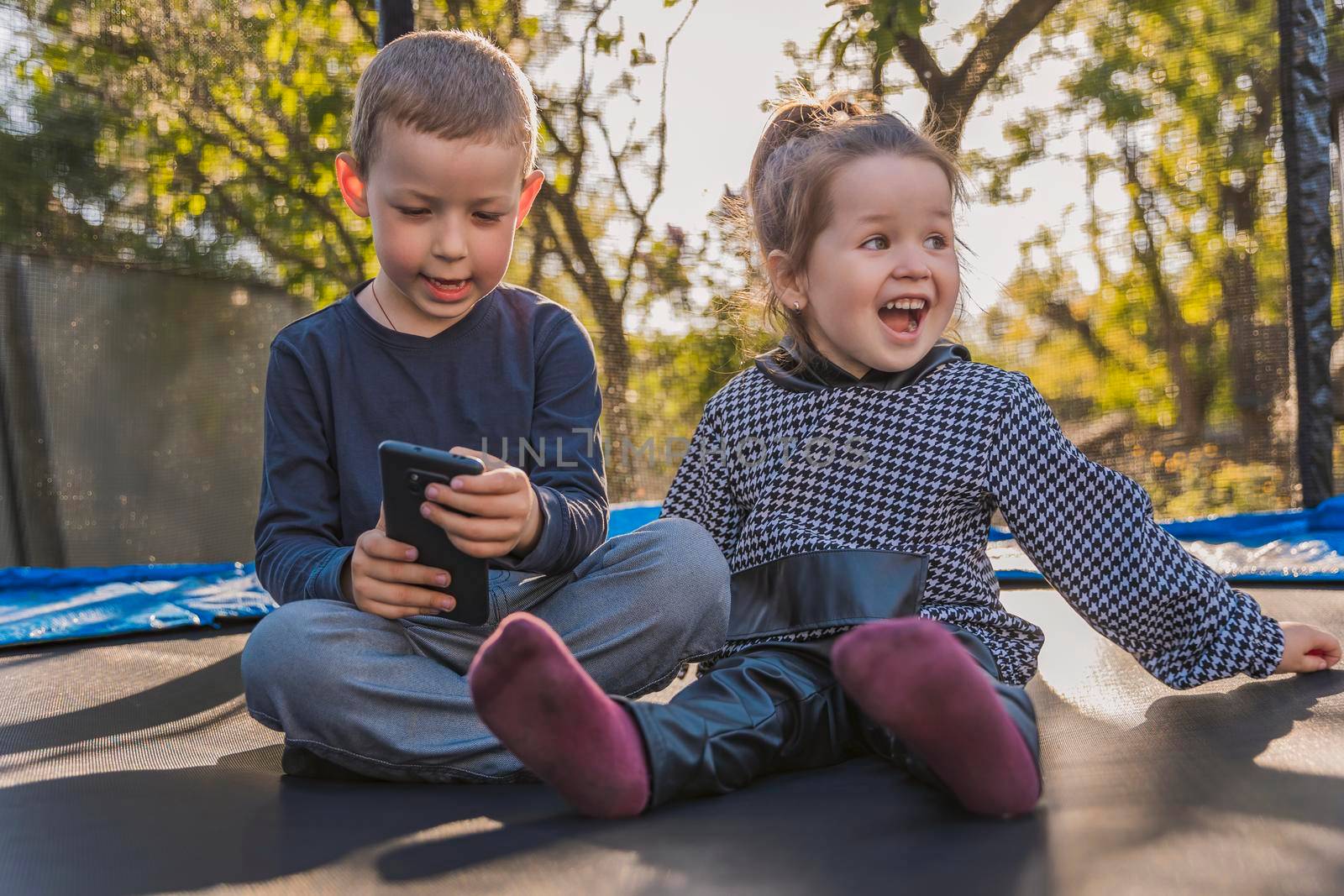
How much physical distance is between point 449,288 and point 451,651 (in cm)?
36

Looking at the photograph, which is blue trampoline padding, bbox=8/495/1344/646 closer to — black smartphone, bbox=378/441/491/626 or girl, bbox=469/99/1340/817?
girl, bbox=469/99/1340/817

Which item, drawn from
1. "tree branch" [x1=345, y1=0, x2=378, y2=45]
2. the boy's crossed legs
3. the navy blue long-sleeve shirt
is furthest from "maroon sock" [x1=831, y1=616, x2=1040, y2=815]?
"tree branch" [x1=345, y1=0, x2=378, y2=45]

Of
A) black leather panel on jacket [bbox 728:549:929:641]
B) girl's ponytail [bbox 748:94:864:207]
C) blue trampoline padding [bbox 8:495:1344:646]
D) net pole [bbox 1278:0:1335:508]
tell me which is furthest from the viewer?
net pole [bbox 1278:0:1335:508]

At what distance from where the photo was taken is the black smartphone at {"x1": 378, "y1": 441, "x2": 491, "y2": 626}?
88cm

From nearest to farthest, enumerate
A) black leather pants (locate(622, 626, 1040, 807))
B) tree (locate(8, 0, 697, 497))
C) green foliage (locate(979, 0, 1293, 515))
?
black leather pants (locate(622, 626, 1040, 807)) → green foliage (locate(979, 0, 1293, 515)) → tree (locate(8, 0, 697, 497))

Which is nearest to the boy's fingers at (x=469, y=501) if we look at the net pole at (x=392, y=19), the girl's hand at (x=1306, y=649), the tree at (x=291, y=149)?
the girl's hand at (x=1306, y=649)

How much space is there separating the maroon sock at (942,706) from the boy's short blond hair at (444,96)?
668 millimetres

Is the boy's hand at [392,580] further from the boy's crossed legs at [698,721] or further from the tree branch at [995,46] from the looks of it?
the tree branch at [995,46]

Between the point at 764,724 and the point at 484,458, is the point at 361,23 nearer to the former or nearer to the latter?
the point at 484,458

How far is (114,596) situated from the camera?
6.84 ft

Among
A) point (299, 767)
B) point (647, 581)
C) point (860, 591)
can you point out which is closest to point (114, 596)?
point (299, 767)

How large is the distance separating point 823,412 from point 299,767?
60 centimetres

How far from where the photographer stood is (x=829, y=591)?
1021mm

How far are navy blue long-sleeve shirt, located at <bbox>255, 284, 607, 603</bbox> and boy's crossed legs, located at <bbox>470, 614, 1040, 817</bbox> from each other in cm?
36
